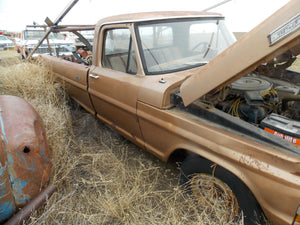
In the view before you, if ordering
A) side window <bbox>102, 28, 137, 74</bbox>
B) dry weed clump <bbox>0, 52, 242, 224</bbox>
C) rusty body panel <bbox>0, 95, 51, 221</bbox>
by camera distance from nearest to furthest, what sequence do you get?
rusty body panel <bbox>0, 95, 51, 221</bbox> → dry weed clump <bbox>0, 52, 242, 224</bbox> → side window <bbox>102, 28, 137, 74</bbox>

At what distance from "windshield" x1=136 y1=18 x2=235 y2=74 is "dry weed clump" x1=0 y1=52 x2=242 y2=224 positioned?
1.19 metres

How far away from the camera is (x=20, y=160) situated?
1645mm

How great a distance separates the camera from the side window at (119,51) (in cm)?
251

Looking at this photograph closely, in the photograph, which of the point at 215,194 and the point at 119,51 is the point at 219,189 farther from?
the point at 119,51

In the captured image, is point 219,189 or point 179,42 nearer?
point 219,189

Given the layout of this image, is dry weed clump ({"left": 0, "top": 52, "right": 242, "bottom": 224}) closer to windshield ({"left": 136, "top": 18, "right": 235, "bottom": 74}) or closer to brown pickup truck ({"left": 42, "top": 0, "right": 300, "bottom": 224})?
brown pickup truck ({"left": 42, "top": 0, "right": 300, "bottom": 224})

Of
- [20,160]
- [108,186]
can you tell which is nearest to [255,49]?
[20,160]

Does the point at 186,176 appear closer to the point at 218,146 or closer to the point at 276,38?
the point at 218,146

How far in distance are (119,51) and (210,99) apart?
140cm

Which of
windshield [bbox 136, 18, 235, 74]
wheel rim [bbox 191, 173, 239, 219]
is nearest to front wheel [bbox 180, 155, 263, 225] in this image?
wheel rim [bbox 191, 173, 239, 219]

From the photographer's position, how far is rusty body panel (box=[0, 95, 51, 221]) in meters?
1.60

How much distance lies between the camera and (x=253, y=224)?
5.72 feet

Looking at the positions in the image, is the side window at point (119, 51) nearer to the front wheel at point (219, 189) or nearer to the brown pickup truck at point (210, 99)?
the brown pickup truck at point (210, 99)

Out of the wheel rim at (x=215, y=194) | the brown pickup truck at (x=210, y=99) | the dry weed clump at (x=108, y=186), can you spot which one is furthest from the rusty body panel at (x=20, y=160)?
the wheel rim at (x=215, y=194)
